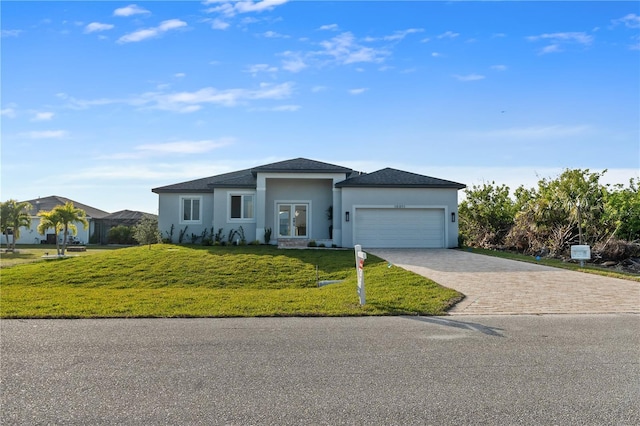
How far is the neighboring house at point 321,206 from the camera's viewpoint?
2298 centimetres

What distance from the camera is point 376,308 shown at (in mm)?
9164

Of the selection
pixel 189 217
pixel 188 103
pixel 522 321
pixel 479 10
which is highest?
pixel 479 10

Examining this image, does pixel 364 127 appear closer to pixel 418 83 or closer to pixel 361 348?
pixel 418 83

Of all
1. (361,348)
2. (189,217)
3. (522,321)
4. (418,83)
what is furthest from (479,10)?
(189,217)

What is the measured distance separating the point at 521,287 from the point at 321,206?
14.1 metres

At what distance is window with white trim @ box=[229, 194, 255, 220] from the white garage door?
5.67 m

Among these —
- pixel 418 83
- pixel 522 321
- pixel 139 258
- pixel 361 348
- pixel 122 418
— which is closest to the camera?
pixel 122 418

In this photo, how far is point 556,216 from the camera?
22.1 metres

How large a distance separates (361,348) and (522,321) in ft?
11.7

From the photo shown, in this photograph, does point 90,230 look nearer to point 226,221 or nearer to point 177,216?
point 177,216

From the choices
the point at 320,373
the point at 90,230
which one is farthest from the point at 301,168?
the point at 90,230

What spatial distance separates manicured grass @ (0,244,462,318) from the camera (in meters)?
9.07

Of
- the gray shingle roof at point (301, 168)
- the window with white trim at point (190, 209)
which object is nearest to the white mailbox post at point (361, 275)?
the gray shingle roof at point (301, 168)

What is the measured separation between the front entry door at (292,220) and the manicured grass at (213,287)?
9.51 feet
